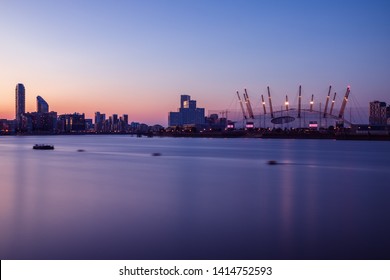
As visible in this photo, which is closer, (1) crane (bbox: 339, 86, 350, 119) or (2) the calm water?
(2) the calm water

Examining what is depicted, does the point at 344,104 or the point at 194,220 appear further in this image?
the point at 344,104

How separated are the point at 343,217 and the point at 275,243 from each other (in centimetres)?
351

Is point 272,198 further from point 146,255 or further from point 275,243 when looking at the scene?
point 146,255

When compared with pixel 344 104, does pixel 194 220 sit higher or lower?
lower

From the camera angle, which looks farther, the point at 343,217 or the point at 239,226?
the point at 343,217

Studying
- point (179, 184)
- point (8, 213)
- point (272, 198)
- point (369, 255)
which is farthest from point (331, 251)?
point (179, 184)

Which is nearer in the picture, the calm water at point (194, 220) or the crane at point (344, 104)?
the calm water at point (194, 220)

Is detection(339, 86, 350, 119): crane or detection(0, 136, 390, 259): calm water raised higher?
detection(339, 86, 350, 119): crane

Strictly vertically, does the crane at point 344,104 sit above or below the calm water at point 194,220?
above

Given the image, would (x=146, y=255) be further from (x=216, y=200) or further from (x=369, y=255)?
(x=216, y=200)

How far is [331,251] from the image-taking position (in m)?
7.50
